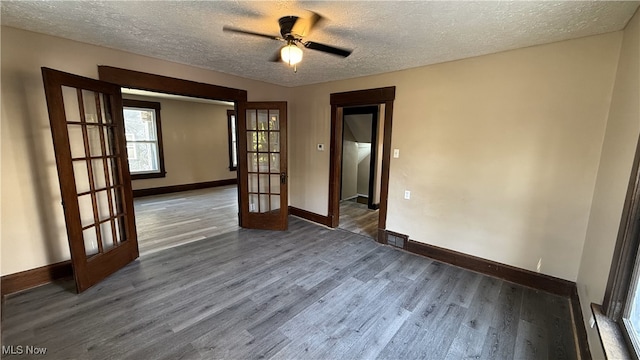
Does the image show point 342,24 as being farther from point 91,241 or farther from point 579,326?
point 91,241

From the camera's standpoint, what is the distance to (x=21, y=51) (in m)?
2.30

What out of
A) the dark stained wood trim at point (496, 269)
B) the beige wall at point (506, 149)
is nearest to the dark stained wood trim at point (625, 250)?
the beige wall at point (506, 149)

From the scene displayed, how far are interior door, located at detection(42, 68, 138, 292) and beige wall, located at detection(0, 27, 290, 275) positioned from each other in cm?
24

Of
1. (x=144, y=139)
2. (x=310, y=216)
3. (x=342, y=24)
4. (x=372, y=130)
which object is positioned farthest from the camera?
(x=144, y=139)

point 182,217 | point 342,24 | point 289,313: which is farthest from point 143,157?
point 342,24

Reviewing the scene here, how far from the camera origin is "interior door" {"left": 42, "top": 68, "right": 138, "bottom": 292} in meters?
2.24

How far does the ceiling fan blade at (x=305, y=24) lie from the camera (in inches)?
76.8

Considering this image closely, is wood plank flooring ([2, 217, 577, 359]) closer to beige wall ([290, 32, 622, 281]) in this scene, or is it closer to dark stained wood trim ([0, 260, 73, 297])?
dark stained wood trim ([0, 260, 73, 297])

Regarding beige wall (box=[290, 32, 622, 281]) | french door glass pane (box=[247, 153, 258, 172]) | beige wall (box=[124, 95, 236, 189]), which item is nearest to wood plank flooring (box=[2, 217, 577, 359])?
beige wall (box=[290, 32, 622, 281])

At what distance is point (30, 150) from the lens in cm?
243

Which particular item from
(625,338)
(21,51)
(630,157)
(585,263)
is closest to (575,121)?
(630,157)

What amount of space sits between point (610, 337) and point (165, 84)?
14.9ft
